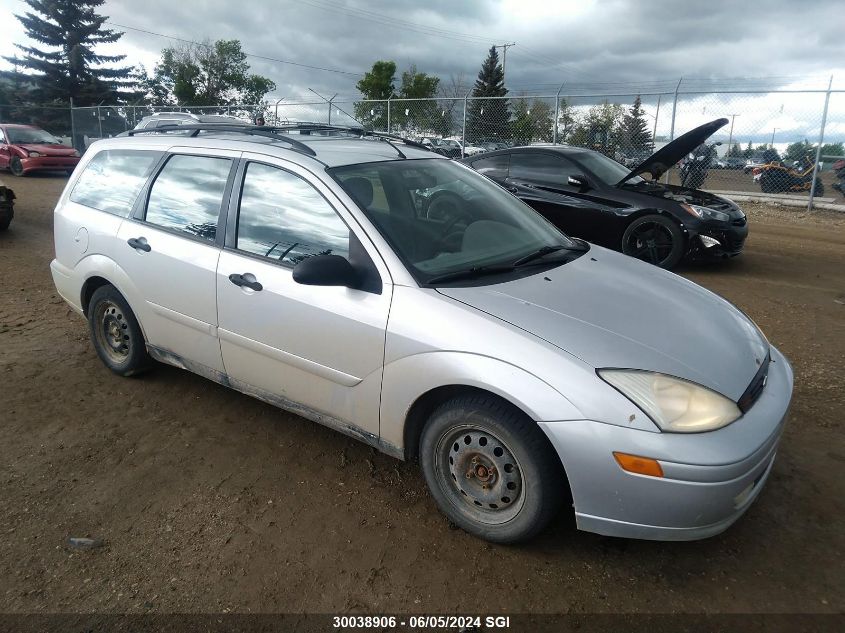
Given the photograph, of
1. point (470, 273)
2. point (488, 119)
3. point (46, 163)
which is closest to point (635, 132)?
point (488, 119)

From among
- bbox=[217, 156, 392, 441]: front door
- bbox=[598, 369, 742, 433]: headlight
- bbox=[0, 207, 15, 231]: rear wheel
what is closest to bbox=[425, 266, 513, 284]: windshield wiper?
bbox=[217, 156, 392, 441]: front door

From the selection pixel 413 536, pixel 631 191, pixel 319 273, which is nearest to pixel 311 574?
pixel 413 536

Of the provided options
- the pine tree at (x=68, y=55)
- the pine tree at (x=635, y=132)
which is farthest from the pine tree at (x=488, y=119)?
the pine tree at (x=68, y=55)

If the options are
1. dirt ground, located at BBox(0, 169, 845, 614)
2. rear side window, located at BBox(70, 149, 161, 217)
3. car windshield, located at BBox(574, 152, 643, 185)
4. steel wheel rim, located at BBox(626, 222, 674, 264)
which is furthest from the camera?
car windshield, located at BBox(574, 152, 643, 185)

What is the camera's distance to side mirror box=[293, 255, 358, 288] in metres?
2.72

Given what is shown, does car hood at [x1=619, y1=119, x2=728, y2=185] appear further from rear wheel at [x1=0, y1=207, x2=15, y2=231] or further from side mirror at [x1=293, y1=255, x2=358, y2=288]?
rear wheel at [x1=0, y1=207, x2=15, y2=231]

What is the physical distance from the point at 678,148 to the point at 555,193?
1.71 m

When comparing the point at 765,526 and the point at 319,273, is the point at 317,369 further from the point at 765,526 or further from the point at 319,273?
the point at 765,526

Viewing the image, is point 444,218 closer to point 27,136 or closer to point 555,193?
point 555,193

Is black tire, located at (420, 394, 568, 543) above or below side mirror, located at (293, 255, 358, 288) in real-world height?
below

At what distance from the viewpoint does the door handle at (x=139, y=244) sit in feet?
12.3

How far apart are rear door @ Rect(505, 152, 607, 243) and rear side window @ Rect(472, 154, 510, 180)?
0.32 feet

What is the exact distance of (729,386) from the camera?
245cm

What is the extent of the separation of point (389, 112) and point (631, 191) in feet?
38.8
